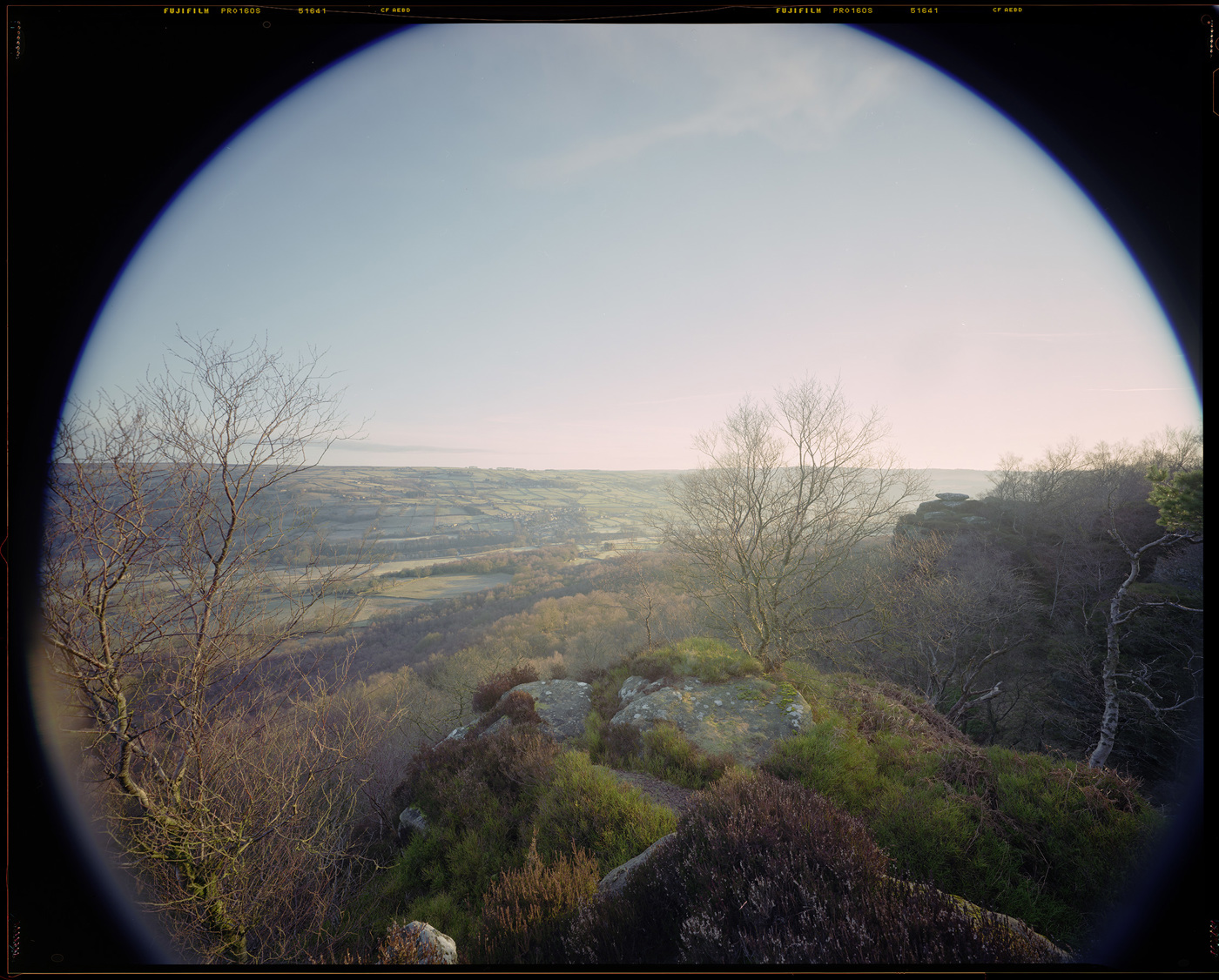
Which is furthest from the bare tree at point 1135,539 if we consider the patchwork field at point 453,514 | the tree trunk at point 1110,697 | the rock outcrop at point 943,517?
the rock outcrop at point 943,517

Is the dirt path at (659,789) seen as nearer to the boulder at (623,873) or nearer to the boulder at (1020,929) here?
the boulder at (623,873)

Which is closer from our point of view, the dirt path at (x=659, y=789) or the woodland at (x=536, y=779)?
the woodland at (x=536, y=779)

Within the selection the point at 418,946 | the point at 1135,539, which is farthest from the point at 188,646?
the point at 1135,539

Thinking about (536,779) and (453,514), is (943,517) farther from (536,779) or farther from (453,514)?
(453,514)

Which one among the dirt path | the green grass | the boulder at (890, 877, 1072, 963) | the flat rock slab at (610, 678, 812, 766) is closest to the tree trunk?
the green grass

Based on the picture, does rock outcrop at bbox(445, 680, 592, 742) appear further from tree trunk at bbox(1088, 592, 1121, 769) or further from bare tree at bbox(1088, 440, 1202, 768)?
tree trunk at bbox(1088, 592, 1121, 769)

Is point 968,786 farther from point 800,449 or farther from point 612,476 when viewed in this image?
point 612,476

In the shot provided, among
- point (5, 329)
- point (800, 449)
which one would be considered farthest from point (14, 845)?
point (800, 449)
